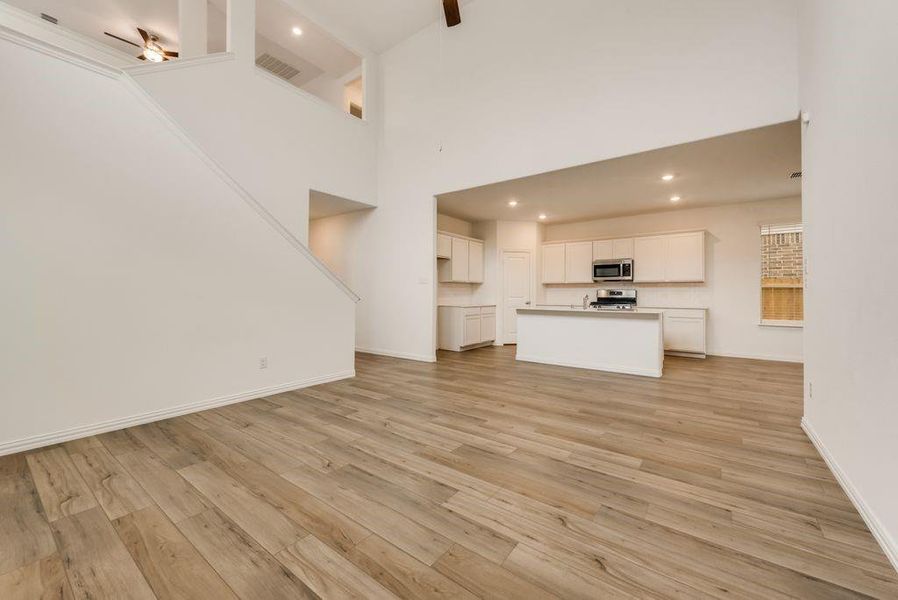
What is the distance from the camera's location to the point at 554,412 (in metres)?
3.15

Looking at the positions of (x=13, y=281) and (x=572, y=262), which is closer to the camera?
(x=13, y=281)

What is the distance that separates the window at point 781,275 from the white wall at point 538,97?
3682 millimetres

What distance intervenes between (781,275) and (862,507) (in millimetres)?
5691

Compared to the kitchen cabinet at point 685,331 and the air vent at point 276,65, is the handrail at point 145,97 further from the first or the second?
the kitchen cabinet at point 685,331

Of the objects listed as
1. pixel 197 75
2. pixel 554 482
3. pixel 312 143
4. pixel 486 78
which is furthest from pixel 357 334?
pixel 554 482

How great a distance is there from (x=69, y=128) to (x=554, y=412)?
4.39 m

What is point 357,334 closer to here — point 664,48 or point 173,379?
point 173,379

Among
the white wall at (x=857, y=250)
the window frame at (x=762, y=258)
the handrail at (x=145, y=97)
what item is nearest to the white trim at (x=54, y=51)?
the handrail at (x=145, y=97)

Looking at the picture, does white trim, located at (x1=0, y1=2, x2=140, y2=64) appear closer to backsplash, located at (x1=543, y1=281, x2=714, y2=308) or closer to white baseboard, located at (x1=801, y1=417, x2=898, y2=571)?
backsplash, located at (x1=543, y1=281, x2=714, y2=308)

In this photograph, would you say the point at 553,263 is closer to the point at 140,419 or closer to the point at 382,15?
the point at 382,15

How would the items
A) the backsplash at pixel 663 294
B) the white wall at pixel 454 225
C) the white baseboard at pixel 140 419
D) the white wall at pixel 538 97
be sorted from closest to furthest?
the white baseboard at pixel 140 419 < the white wall at pixel 538 97 < the backsplash at pixel 663 294 < the white wall at pixel 454 225

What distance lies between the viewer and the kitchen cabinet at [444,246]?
6.56 metres

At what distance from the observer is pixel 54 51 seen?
258 cm

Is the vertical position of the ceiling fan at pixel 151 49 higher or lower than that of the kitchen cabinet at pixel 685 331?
higher
